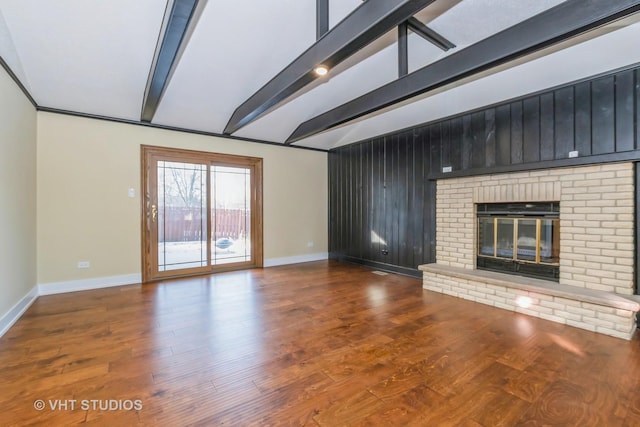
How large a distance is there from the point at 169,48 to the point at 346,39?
1584 mm

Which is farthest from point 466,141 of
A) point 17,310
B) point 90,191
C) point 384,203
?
point 17,310

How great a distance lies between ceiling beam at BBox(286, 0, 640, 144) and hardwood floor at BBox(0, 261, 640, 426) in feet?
7.83

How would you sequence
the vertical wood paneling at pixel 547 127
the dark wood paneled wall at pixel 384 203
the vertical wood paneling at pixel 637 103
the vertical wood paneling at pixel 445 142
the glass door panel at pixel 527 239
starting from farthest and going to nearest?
the dark wood paneled wall at pixel 384 203, the vertical wood paneling at pixel 445 142, the glass door panel at pixel 527 239, the vertical wood paneling at pixel 547 127, the vertical wood paneling at pixel 637 103

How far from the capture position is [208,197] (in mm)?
5180

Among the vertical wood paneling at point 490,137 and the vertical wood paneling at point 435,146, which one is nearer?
A: the vertical wood paneling at point 490,137

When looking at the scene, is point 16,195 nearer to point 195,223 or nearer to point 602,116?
point 195,223

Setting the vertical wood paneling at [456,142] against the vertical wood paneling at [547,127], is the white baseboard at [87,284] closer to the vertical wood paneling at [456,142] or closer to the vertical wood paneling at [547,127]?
the vertical wood paneling at [456,142]

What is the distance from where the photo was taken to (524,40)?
218 centimetres

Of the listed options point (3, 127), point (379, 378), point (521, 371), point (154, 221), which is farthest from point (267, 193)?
point (521, 371)

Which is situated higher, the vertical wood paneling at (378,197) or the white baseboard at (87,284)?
the vertical wood paneling at (378,197)

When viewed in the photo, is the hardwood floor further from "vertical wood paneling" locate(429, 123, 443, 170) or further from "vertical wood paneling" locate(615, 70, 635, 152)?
"vertical wood paneling" locate(429, 123, 443, 170)

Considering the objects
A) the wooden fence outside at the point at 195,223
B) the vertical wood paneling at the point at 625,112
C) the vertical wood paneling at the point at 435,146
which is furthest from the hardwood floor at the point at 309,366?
the vertical wood paneling at the point at 435,146

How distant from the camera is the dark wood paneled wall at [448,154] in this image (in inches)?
115

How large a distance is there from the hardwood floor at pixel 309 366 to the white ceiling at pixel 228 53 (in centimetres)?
267
